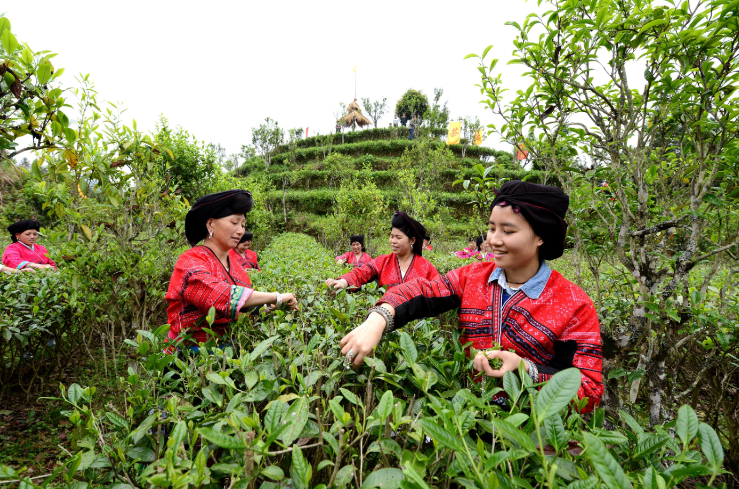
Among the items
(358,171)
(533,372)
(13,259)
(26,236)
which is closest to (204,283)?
(533,372)

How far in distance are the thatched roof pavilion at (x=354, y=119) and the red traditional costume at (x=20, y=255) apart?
110 feet

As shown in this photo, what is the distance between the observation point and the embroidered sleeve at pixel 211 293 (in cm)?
174

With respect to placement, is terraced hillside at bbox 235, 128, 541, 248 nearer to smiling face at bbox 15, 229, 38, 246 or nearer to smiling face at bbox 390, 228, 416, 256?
smiling face at bbox 390, 228, 416, 256

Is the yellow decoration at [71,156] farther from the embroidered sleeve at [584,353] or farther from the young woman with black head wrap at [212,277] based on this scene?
the embroidered sleeve at [584,353]

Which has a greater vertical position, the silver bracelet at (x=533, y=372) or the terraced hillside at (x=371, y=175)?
the terraced hillside at (x=371, y=175)

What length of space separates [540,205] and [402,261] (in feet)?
7.28

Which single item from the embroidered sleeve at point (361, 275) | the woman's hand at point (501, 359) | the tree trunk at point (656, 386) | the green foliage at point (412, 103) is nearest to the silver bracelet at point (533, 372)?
the woman's hand at point (501, 359)

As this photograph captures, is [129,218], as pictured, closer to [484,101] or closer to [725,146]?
[484,101]

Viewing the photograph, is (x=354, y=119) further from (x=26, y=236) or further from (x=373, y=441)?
(x=373, y=441)

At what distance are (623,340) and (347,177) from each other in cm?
1691

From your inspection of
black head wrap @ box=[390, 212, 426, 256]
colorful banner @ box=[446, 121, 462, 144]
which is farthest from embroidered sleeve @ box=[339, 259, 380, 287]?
colorful banner @ box=[446, 121, 462, 144]

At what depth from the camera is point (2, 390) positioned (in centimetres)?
335

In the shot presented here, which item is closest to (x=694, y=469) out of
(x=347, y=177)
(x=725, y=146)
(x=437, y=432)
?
(x=437, y=432)

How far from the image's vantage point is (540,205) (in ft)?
4.83
